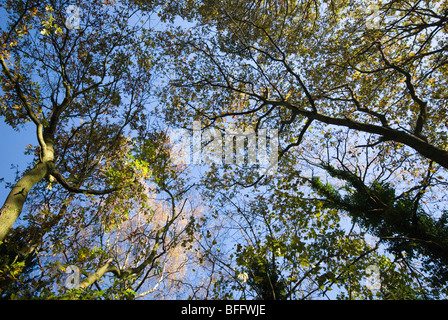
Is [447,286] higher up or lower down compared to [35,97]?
lower down

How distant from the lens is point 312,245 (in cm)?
488

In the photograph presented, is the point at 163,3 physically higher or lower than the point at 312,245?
higher

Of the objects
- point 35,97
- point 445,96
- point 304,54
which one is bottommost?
point 35,97

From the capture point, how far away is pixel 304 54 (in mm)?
8969

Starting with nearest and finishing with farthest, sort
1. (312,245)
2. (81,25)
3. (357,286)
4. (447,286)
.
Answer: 1. (357,286)
2. (312,245)
3. (447,286)
4. (81,25)

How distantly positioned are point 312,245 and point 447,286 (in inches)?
178

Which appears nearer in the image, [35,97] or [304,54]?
[35,97]

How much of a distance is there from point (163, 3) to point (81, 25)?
311 cm

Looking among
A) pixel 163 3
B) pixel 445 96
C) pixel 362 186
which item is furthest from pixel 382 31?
pixel 163 3

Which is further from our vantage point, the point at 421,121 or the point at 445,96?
the point at 445,96
